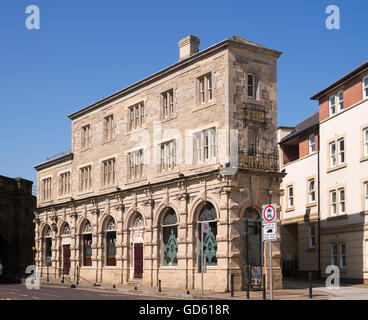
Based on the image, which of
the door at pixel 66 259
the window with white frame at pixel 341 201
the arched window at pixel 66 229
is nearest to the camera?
the window with white frame at pixel 341 201

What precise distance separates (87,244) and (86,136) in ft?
28.1

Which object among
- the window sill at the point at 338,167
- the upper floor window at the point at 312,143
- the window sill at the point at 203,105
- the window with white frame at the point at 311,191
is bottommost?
the window with white frame at the point at 311,191

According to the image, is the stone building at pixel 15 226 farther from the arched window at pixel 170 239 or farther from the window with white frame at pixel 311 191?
the window with white frame at pixel 311 191

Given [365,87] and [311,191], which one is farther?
[311,191]

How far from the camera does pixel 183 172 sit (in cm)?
3844

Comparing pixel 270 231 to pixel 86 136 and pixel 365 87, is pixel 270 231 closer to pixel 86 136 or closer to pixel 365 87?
pixel 365 87

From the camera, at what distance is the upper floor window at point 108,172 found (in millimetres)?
46906

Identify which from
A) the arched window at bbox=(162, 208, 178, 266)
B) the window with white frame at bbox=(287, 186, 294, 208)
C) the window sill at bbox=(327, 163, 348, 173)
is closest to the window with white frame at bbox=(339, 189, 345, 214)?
the window sill at bbox=(327, 163, 348, 173)

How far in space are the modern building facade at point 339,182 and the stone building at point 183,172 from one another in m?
7.47

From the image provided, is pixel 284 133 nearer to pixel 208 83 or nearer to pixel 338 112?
pixel 338 112

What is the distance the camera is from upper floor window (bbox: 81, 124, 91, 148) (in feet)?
167

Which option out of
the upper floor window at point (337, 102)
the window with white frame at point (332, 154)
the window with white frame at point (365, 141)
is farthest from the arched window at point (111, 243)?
the window with white frame at point (365, 141)

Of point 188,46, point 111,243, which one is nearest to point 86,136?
point 111,243

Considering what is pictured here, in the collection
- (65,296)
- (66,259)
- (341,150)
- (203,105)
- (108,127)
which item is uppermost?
(108,127)
